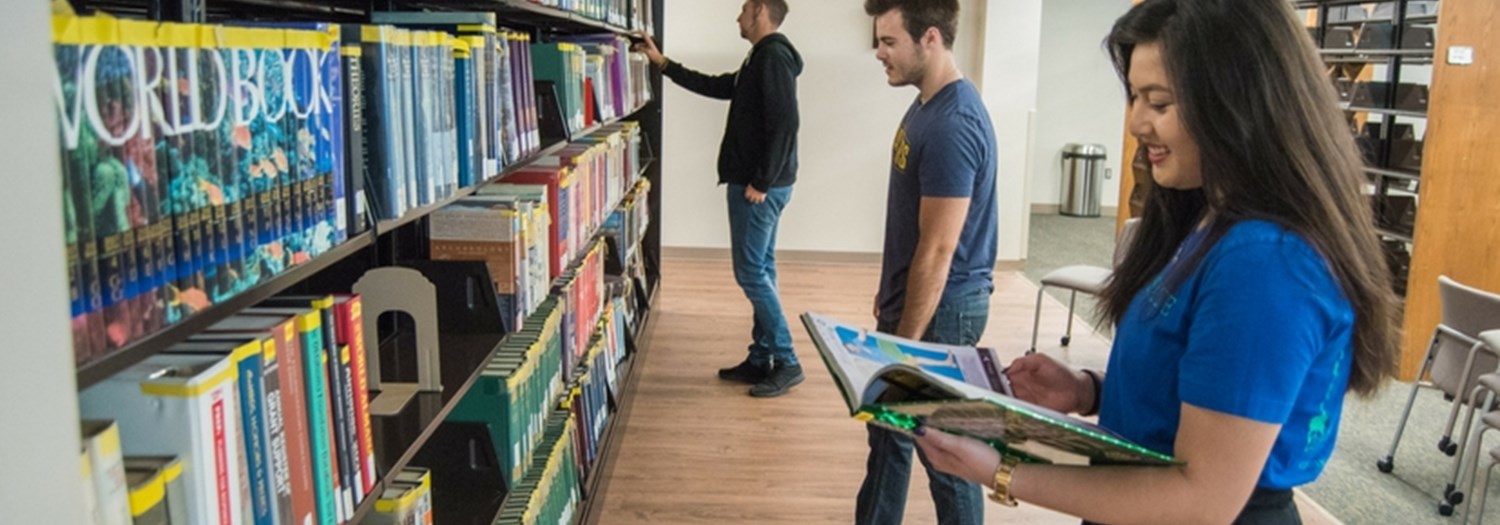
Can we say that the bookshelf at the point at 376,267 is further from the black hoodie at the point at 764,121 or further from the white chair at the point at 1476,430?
the white chair at the point at 1476,430

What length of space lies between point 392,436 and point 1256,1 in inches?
46.6

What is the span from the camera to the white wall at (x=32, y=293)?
0.64m

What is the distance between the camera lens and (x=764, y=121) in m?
4.42

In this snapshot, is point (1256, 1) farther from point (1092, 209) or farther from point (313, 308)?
point (1092, 209)

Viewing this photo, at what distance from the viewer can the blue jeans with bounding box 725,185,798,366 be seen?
443cm

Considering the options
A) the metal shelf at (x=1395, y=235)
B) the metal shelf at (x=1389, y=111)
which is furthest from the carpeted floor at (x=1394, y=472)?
the metal shelf at (x=1389, y=111)

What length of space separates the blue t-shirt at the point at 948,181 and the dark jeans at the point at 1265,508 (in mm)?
1168

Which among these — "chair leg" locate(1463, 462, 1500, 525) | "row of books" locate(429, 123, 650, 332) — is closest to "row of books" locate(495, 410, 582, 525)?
"row of books" locate(429, 123, 650, 332)

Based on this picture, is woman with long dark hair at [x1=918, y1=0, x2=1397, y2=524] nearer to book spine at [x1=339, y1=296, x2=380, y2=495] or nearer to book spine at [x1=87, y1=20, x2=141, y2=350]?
book spine at [x1=339, y1=296, x2=380, y2=495]

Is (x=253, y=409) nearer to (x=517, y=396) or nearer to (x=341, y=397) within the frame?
(x=341, y=397)

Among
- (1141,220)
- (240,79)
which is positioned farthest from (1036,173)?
(240,79)

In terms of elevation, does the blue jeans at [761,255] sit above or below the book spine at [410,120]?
below

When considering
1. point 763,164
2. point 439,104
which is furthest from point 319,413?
point 763,164

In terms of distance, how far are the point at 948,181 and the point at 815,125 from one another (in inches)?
191
